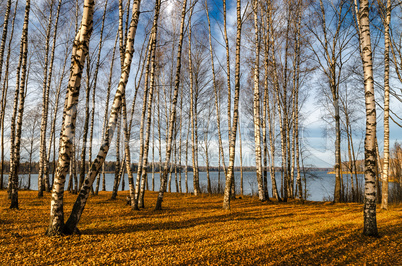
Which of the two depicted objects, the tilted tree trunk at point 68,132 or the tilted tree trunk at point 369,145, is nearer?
the tilted tree trunk at point 68,132

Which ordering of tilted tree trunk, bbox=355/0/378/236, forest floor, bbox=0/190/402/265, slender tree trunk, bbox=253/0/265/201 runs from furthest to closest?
1. slender tree trunk, bbox=253/0/265/201
2. tilted tree trunk, bbox=355/0/378/236
3. forest floor, bbox=0/190/402/265

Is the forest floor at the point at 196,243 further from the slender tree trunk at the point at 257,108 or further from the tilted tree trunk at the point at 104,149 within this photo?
the slender tree trunk at the point at 257,108

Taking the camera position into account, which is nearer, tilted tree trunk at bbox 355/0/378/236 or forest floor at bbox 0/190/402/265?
forest floor at bbox 0/190/402/265

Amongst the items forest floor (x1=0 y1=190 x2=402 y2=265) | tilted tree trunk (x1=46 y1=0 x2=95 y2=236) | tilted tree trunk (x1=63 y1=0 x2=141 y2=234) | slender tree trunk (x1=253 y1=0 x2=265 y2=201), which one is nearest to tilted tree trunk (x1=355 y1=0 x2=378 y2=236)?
forest floor (x1=0 y1=190 x2=402 y2=265)

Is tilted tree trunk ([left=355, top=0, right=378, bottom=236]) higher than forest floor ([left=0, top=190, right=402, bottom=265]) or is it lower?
higher

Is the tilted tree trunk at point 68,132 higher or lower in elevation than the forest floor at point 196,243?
higher

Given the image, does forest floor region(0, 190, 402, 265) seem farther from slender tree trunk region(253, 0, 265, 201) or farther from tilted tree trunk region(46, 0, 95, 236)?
slender tree trunk region(253, 0, 265, 201)

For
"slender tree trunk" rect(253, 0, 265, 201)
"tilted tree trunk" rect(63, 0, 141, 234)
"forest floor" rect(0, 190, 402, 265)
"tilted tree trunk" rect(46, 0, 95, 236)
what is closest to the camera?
"forest floor" rect(0, 190, 402, 265)

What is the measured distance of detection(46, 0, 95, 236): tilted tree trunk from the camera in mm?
4160

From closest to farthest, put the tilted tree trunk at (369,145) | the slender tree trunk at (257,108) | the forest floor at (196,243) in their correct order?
the forest floor at (196,243) < the tilted tree trunk at (369,145) < the slender tree trunk at (257,108)

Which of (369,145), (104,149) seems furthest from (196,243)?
(369,145)

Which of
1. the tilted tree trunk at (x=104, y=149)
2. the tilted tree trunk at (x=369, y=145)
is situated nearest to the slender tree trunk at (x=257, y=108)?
the tilted tree trunk at (x=369, y=145)

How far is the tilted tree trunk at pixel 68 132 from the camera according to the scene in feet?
13.6

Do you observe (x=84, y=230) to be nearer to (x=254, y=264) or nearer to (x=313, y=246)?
(x=254, y=264)
